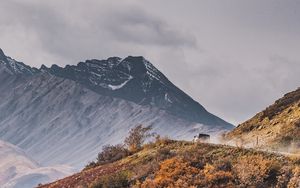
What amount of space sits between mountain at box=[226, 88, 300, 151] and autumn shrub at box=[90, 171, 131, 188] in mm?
11148

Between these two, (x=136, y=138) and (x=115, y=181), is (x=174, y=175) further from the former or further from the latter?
(x=136, y=138)

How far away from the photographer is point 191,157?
3400cm

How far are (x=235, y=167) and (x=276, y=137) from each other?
13975 mm

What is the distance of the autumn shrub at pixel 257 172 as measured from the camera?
1153 inches

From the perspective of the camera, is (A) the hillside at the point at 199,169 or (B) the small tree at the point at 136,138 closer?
(A) the hillside at the point at 199,169

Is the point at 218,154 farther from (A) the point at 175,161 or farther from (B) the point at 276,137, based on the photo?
(B) the point at 276,137

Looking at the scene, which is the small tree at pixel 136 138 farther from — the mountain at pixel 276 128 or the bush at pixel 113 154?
the mountain at pixel 276 128

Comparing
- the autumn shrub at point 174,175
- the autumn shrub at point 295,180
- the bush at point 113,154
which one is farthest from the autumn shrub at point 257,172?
the bush at point 113,154

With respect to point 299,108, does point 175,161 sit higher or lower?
lower

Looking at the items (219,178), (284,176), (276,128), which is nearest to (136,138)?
(276,128)

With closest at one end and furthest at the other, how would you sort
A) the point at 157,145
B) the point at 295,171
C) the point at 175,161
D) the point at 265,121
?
the point at 295,171
the point at 175,161
the point at 157,145
the point at 265,121

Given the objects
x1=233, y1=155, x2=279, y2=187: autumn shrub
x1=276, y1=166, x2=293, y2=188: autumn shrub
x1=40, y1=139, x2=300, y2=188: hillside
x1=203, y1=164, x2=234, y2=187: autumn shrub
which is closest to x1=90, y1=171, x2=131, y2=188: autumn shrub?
x1=40, y1=139, x2=300, y2=188: hillside

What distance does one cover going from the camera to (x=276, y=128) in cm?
4747

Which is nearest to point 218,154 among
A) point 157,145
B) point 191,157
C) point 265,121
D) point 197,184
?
point 191,157
